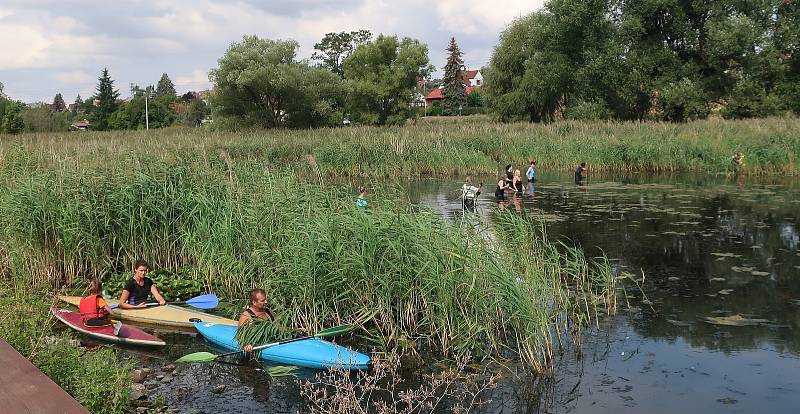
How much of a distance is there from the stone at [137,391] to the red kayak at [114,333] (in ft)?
4.17

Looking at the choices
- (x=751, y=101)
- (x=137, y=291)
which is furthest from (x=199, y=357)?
(x=751, y=101)

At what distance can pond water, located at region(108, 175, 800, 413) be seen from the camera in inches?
257

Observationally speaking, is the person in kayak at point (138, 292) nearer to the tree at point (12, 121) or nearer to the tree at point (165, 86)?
the tree at point (12, 121)

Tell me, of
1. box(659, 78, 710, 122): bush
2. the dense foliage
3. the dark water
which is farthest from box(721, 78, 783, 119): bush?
the dark water

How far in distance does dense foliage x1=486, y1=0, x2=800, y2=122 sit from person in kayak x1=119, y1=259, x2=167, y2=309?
31.1 meters

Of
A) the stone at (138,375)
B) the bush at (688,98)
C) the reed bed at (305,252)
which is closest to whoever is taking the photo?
the stone at (138,375)

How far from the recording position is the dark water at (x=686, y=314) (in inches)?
261

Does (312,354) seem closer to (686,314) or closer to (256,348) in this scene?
(256,348)

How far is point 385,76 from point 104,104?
40.4 m

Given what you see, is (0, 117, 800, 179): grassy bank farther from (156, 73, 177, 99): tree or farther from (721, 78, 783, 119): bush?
(156, 73, 177, 99): tree

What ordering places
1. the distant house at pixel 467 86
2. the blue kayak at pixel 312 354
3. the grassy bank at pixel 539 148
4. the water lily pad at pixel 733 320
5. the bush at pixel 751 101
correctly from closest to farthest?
the blue kayak at pixel 312 354, the water lily pad at pixel 733 320, the grassy bank at pixel 539 148, the bush at pixel 751 101, the distant house at pixel 467 86

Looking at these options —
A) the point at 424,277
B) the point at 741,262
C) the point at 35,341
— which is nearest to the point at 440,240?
the point at 424,277

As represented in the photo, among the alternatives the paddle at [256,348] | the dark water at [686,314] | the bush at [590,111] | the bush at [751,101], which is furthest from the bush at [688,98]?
the paddle at [256,348]

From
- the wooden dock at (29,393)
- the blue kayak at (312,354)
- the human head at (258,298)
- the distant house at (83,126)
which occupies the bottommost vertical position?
the blue kayak at (312,354)
